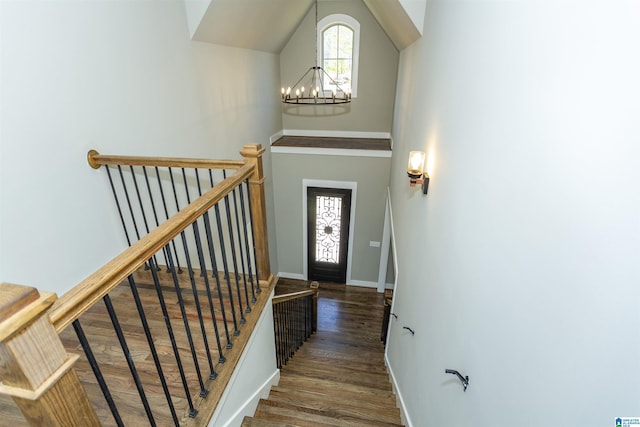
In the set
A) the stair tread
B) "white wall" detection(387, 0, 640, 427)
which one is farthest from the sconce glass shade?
the stair tread

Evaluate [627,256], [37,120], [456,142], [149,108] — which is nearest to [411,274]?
[456,142]

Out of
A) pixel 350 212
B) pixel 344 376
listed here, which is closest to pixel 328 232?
pixel 350 212

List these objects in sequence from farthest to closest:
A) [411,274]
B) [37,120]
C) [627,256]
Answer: [411,274]
[37,120]
[627,256]

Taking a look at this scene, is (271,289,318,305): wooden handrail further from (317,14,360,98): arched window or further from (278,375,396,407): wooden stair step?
(317,14,360,98): arched window

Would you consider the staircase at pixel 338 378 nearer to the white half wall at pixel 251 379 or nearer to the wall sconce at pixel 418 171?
→ the white half wall at pixel 251 379

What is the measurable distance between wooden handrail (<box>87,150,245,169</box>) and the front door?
4.38 meters

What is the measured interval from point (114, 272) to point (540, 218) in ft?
4.36

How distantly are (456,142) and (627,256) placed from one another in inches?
53.4

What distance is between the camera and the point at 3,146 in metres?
1.59

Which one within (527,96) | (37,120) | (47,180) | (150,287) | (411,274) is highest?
(527,96)

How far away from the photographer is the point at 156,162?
217 cm

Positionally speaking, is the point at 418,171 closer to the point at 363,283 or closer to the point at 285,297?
the point at 285,297

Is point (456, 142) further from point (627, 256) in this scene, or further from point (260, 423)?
point (260, 423)

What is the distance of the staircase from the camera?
2.59 m
